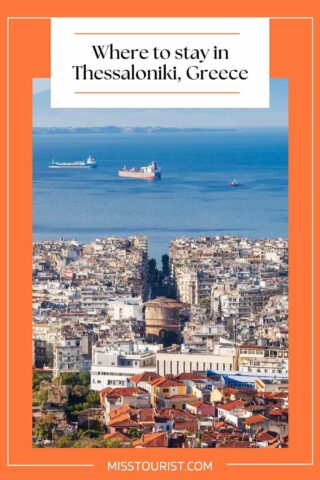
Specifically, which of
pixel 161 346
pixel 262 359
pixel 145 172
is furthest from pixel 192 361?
pixel 145 172

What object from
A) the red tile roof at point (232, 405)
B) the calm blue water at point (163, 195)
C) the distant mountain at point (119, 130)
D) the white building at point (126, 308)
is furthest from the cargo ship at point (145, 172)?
the red tile roof at point (232, 405)

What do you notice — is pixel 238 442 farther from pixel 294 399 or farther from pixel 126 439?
pixel 294 399

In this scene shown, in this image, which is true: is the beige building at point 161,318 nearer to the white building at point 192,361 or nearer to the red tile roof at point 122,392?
the white building at point 192,361

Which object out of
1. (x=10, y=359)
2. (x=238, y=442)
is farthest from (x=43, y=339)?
(x=10, y=359)

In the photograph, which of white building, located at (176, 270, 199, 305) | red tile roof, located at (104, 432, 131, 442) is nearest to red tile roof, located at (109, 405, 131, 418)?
red tile roof, located at (104, 432, 131, 442)

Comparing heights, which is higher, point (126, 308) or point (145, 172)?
point (145, 172)

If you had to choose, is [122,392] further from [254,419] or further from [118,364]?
[118,364]
